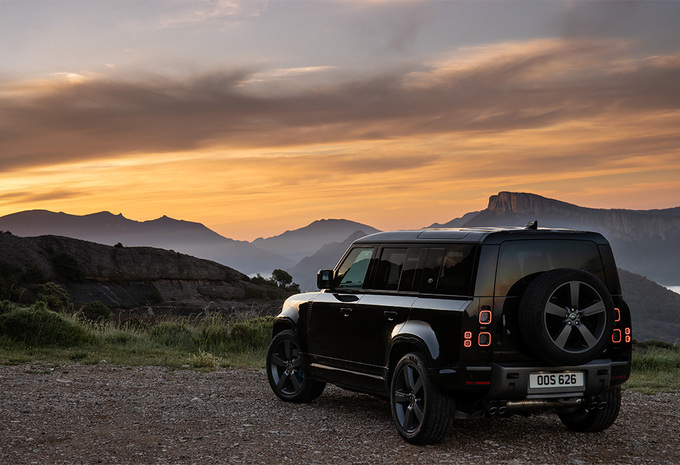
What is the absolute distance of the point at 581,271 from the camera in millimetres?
6645

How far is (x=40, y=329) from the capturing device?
16141 millimetres

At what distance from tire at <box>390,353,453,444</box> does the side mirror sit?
69.9 inches

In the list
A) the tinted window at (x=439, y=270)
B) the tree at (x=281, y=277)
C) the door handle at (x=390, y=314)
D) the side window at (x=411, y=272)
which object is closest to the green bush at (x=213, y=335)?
the door handle at (x=390, y=314)

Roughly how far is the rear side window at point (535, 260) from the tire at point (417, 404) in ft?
3.47

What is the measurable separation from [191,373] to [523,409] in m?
7.09

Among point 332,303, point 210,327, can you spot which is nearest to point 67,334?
point 210,327

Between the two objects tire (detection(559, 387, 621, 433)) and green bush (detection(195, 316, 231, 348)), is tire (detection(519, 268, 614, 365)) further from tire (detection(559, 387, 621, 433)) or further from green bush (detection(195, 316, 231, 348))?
green bush (detection(195, 316, 231, 348))

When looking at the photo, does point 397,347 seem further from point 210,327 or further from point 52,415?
point 210,327

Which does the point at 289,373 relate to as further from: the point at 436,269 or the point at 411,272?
the point at 436,269

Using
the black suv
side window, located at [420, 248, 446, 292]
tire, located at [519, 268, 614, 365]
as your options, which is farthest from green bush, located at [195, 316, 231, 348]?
tire, located at [519, 268, 614, 365]

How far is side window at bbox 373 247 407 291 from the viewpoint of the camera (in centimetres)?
786

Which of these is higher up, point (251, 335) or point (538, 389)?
point (538, 389)

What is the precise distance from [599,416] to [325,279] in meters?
3.30

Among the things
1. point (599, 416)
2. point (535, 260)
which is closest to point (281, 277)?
point (599, 416)
